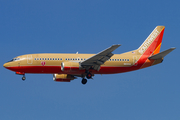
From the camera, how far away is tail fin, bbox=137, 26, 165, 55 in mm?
58500

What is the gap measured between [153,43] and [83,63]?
1564cm

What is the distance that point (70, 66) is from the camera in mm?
51812

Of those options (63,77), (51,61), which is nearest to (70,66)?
(51,61)

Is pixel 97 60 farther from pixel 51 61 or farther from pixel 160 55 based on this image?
pixel 160 55

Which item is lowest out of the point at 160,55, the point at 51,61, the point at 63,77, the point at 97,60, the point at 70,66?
the point at 63,77

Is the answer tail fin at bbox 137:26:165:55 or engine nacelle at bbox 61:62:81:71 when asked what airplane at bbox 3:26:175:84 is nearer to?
engine nacelle at bbox 61:62:81:71

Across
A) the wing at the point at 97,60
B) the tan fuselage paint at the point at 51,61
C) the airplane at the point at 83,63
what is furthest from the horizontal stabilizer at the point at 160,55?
the wing at the point at 97,60

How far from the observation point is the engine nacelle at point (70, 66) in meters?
51.6

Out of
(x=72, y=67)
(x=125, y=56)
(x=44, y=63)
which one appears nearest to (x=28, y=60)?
(x=44, y=63)

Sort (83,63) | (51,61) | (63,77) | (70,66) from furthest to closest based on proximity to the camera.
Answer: (63,77) < (51,61) < (83,63) < (70,66)

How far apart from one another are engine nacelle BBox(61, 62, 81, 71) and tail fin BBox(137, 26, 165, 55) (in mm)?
12996

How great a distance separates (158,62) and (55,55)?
61.4 feet

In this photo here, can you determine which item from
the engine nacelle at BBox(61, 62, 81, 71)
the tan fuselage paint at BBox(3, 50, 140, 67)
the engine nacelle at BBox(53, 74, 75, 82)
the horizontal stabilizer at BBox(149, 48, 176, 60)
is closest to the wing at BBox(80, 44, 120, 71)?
the engine nacelle at BBox(61, 62, 81, 71)

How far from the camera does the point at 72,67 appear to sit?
5194 centimetres
